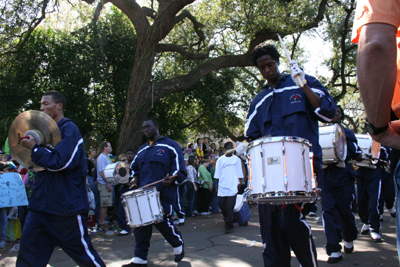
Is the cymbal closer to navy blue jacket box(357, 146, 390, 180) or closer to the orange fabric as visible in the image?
the orange fabric

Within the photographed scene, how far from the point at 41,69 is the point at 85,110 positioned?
252 centimetres

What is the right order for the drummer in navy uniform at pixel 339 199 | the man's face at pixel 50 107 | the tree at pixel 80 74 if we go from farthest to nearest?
the tree at pixel 80 74, the drummer in navy uniform at pixel 339 199, the man's face at pixel 50 107

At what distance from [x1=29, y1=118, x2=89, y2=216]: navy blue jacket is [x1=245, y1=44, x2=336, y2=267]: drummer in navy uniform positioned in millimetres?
1951

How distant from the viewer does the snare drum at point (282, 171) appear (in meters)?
3.02

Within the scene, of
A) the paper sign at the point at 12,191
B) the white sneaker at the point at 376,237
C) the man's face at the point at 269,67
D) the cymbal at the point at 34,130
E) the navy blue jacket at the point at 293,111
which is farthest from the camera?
the paper sign at the point at 12,191

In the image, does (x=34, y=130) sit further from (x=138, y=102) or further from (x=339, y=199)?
(x=138, y=102)

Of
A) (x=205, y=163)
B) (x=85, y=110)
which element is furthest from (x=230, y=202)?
(x=85, y=110)

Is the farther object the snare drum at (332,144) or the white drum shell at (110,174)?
the white drum shell at (110,174)

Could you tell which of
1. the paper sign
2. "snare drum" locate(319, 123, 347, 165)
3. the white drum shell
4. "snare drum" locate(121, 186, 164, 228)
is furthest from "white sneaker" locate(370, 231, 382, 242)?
the paper sign

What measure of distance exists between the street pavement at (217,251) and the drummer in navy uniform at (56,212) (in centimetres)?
241

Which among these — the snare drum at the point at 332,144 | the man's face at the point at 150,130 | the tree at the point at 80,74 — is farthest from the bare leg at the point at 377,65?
the tree at the point at 80,74

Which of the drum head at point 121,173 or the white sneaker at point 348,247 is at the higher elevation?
the drum head at point 121,173

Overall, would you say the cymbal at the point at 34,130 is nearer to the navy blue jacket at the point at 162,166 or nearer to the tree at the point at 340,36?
the navy blue jacket at the point at 162,166

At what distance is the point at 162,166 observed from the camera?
20.7 ft
